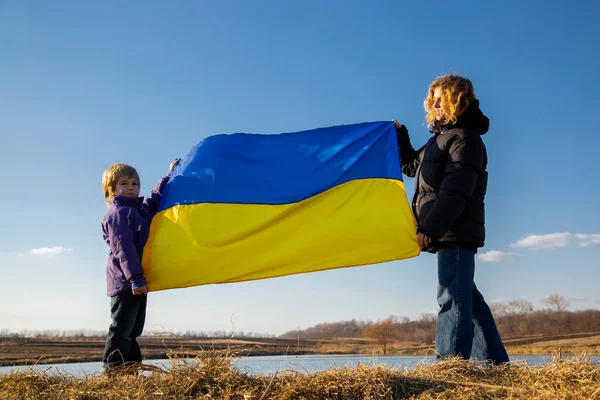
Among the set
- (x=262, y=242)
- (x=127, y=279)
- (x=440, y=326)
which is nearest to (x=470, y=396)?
(x=440, y=326)

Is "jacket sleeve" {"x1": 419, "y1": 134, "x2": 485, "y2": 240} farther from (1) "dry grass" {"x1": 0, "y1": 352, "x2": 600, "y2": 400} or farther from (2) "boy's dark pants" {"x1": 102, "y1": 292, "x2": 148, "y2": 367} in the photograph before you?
(2) "boy's dark pants" {"x1": 102, "y1": 292, "x2": 148, "y2": 367}

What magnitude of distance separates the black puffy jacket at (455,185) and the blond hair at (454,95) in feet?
0.20

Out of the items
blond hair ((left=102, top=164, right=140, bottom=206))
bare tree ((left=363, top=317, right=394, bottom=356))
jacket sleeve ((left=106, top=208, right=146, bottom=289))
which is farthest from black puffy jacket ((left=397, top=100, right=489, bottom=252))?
bare tree ((left=363, top=317, right=394, bottom=356))

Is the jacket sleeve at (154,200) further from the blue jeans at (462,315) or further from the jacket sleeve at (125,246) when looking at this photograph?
the blue jeans at (462,315)

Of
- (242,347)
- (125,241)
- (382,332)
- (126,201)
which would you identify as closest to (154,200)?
(126,201)

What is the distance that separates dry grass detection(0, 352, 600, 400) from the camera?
3059 millimetres

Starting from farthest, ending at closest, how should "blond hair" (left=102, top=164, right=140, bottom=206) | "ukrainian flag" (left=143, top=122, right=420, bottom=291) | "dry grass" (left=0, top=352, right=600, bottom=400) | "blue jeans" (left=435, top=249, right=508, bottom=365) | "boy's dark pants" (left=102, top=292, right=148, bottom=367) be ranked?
1. "blond hair" (left=102, top=164, right=140, bottom=206)
2. "ukrainian flag" (left=143, top=122, right=420, bottom=291)
3. "boy's dark pants" (left=102, top=292, right=148, bottom=367)
4. "blue jeans" (left=435, top=249, right=508, bottom=365)
5. "dry grass" (left=0, top=352, right=600, bottom=400)

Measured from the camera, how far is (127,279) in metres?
4.83

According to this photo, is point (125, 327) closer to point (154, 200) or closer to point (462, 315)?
point (154, 200)

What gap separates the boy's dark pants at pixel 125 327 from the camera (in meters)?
4.67

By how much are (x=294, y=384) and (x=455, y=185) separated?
Answer: 7.60 ft

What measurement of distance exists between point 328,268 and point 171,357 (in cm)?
208

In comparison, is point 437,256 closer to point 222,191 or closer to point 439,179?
point 439,179

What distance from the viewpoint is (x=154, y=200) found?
18.2 ft
